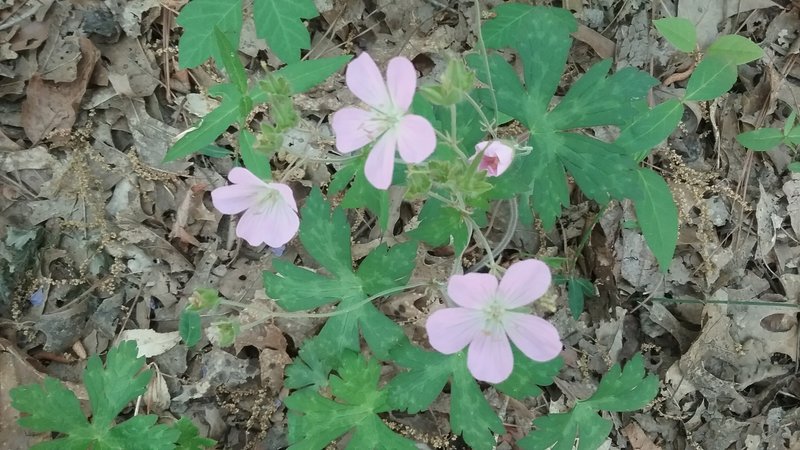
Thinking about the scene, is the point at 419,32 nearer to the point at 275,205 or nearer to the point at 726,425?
the point at 275,205

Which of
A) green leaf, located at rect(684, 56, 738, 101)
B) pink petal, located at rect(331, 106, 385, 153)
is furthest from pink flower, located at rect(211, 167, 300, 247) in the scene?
green leaf, located at rect(684, 56, 738, 101)

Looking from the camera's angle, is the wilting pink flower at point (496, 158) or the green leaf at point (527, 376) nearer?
the wilting pink flower at point (496, 158)

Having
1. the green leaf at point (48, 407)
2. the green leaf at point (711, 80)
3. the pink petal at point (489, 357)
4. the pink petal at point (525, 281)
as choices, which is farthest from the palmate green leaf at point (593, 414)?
the green leaf at point (48, 407)

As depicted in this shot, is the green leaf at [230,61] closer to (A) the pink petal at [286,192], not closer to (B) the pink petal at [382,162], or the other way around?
(A) the pink petal at [286,192]

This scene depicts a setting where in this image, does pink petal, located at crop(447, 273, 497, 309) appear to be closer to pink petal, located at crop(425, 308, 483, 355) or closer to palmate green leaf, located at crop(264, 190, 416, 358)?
pink petal, located at crop(425, 308, 483, 355)

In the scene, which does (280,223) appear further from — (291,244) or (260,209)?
(291,244)
